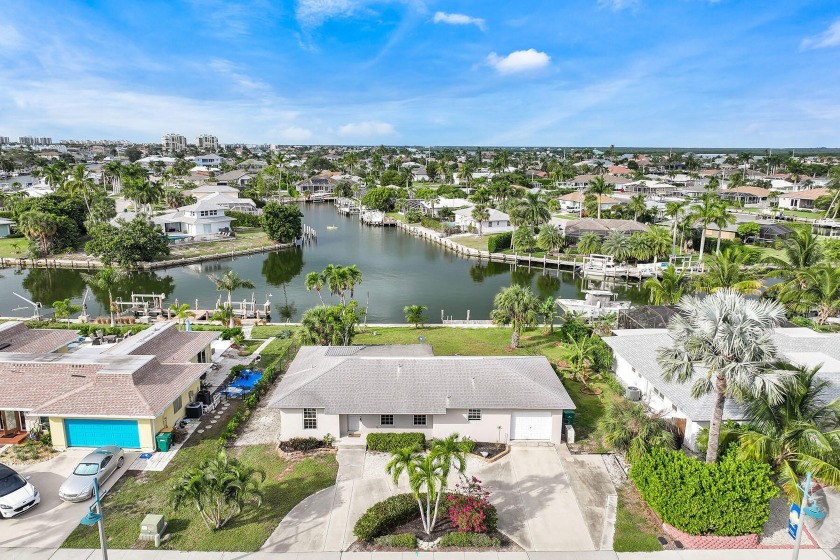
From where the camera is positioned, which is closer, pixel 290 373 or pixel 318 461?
pixel 318 461

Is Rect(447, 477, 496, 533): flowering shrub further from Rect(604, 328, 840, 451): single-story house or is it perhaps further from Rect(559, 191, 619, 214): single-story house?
Rect(559, 191, 619, 214): single-story house

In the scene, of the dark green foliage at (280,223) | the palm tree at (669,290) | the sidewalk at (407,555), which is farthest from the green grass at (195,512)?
the dark green foliage at (280,223)

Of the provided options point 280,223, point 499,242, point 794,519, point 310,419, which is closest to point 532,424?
point 310,419

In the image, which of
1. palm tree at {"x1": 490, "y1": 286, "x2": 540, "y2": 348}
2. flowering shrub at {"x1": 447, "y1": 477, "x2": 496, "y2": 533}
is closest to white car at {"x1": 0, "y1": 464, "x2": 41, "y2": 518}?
flowering shrub at {"x1": 447, "y1": 477, "x2": 496, "y2": 533}

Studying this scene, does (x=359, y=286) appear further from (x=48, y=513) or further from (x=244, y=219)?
(x=244, y=219)

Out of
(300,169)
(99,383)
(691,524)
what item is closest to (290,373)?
(99,383)

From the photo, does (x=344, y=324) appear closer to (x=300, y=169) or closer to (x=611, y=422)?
(x=611, y=422)
